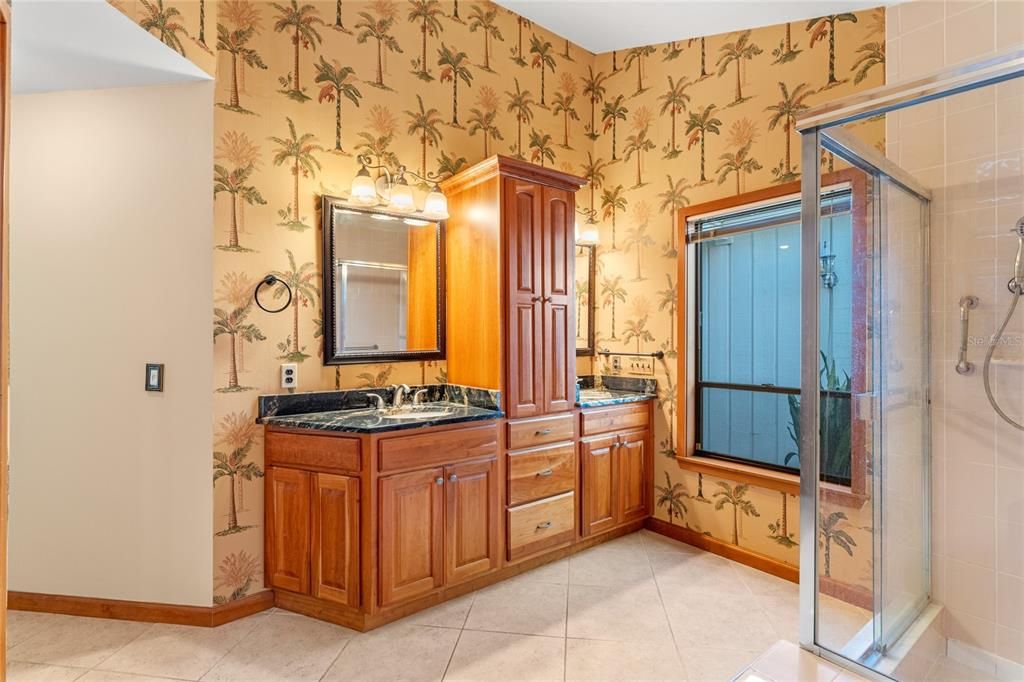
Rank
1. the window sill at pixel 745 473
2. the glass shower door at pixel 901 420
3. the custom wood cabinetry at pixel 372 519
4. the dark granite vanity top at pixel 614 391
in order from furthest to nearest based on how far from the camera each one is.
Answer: the dark granite vanity top at pixel 614 391, the window sill at pixel 745 473, the custom wood cabinetry at pixel 372 519, the glass shower door at pixel 901 420

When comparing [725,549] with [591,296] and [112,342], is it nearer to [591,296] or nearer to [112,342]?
[591,296]

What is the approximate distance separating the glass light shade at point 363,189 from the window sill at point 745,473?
2.42 metres

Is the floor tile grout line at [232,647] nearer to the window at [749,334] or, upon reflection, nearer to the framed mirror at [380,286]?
the framed mirror at [380,286]

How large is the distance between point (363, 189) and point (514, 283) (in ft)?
3.01

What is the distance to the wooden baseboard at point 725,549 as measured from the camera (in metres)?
2.79

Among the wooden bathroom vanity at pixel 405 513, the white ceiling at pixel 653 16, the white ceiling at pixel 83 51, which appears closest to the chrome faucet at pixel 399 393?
the wooden bathroom vanity at pixel 405 513

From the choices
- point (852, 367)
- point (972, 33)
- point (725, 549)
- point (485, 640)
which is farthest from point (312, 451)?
point (972, 33)

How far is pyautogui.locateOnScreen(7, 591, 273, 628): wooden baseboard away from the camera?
2.35 meters

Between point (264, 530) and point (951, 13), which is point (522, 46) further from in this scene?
point (264, 530)

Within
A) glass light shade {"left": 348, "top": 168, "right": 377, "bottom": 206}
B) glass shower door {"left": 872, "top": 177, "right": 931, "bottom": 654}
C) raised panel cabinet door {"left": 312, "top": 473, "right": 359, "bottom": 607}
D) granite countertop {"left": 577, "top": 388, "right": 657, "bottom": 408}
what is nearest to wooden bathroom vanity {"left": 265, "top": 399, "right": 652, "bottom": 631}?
raised panel cabinet door {"left": 312, "top": 473, "right": 359, "bottom": 607}

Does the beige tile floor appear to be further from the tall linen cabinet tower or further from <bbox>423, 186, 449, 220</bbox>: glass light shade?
<bbox>423, 186, 449, 220</bbox>: glass light shade

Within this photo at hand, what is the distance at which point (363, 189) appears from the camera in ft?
8.81

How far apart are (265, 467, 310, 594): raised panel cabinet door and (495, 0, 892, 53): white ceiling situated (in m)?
3.05

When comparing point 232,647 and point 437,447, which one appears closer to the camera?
point 232,647
